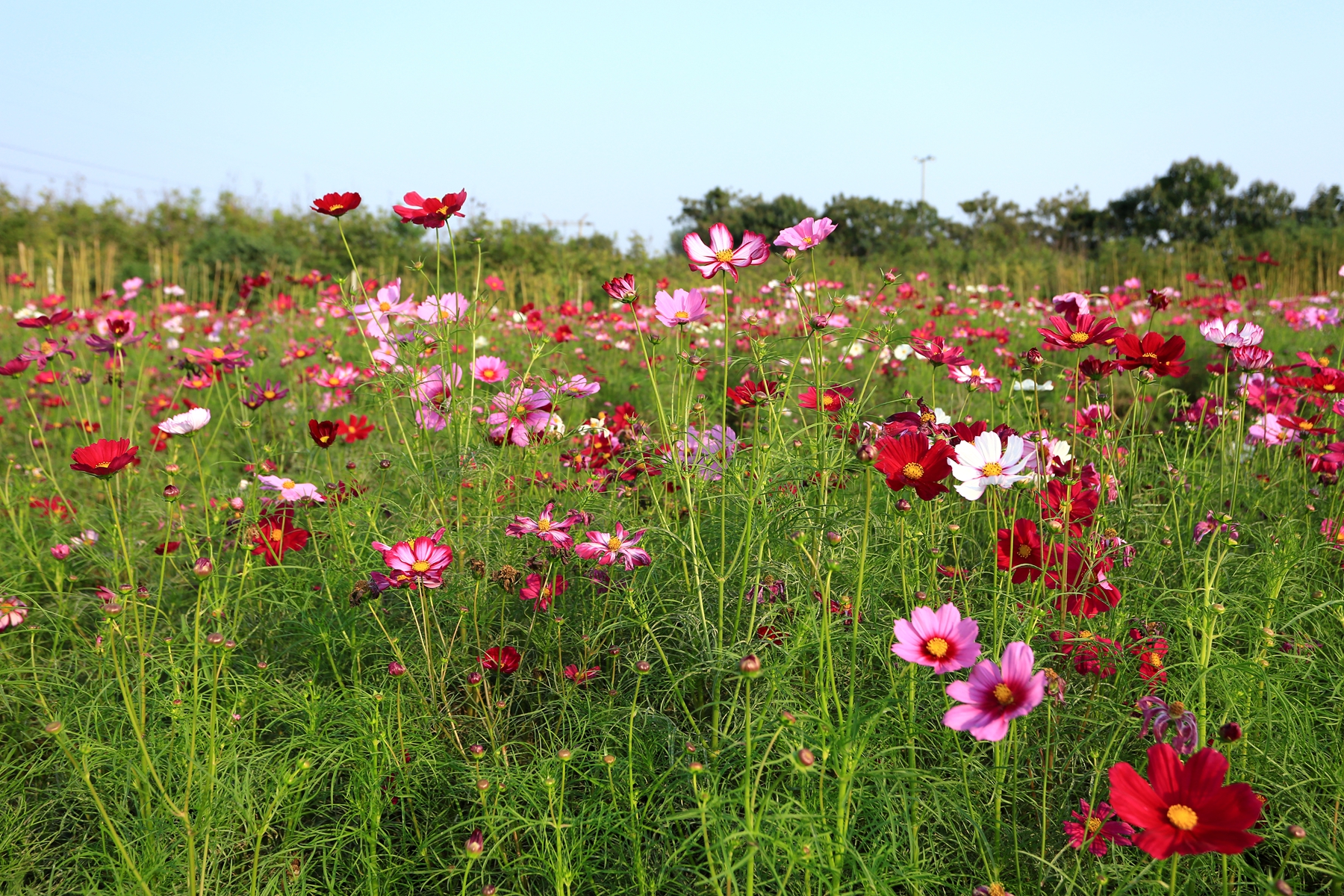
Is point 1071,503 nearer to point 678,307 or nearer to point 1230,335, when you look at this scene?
point 1230,335

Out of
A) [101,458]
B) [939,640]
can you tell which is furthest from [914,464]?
[101,458]

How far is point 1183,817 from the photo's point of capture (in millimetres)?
749

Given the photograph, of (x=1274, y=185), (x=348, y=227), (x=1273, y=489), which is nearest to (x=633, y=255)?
(x=348, y=227)

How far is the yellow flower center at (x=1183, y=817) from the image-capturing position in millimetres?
743

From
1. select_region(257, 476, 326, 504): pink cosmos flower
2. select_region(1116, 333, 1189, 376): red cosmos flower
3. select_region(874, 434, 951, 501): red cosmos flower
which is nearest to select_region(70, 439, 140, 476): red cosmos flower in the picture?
select_region(257, 476, 326, 504): pink cosmos flower

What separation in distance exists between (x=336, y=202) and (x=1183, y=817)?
1.65 metres

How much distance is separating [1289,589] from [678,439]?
4.37 feet

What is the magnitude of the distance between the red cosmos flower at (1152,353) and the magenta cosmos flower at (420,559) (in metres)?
1.25

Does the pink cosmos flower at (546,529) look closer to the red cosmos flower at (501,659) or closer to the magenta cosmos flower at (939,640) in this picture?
the red cosmos flower at (501,659)

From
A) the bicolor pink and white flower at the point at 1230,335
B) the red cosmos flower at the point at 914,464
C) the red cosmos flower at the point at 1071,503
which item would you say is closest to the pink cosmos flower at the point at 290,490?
the red cosmos flower at the point at 914,464

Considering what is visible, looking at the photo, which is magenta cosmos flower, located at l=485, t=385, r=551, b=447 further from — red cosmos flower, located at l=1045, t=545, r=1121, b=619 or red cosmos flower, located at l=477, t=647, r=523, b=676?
red cosmos flower, located at l=1045, t=545, r=1121, b=619

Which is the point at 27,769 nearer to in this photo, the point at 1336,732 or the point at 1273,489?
the point at 1336,732

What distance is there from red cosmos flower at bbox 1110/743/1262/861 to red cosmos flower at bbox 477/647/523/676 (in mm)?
1039

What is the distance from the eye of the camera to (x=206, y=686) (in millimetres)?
1490
